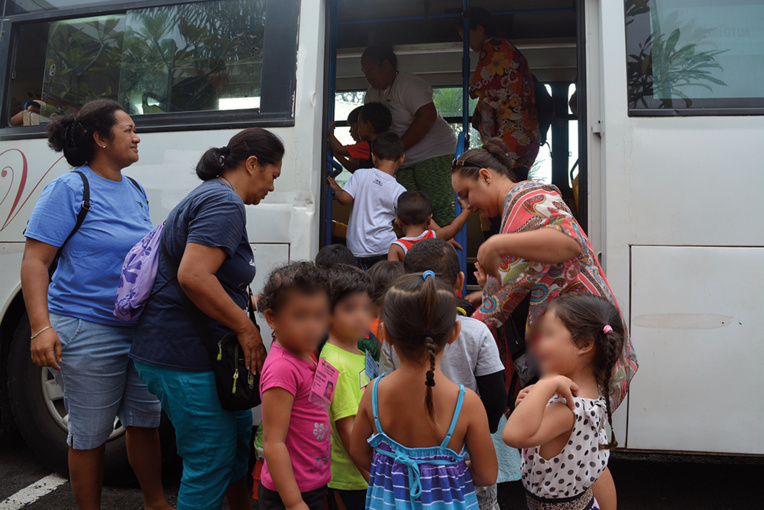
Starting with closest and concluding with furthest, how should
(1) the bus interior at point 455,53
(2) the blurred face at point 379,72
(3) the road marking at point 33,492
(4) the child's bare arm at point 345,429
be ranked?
(4) the child's bare arm at point 345,429 < (3) the road marking at point 33,492 < (2) the blurred face at point 379,72 < (1) the bus interior at point 455,53

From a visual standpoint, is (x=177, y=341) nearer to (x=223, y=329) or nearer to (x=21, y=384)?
(x=223, y=329)

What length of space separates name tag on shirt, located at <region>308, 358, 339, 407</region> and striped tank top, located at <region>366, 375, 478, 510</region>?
0.32 metres

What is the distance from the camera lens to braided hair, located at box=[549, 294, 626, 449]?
1673 millimetres

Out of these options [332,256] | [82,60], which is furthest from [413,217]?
[82,60]

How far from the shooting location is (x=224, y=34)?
2930 millimetres

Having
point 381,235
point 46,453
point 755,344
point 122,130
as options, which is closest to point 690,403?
point 755,344

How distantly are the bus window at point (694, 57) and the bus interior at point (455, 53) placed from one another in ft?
5.74

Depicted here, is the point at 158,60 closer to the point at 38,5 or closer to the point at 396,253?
the point at 38,5

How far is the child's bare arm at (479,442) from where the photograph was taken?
1.50 m

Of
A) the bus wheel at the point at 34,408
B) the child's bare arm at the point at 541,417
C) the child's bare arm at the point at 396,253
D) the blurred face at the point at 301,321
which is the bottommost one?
the bus wheel at the point at 34,408

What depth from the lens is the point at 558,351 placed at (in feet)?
5.51

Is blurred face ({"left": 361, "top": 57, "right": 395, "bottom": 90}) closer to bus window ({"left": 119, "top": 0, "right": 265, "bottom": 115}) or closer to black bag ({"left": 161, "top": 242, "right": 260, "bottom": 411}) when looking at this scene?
bus window ({"left": 119, "top": 0, "right": 265, "bottom": 115})

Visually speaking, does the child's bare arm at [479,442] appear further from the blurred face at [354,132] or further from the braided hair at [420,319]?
the blurred face at [354,132]

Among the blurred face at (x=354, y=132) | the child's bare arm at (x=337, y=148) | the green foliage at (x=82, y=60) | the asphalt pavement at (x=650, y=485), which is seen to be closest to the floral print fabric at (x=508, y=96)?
the blurred face at (x=354, y=132)
